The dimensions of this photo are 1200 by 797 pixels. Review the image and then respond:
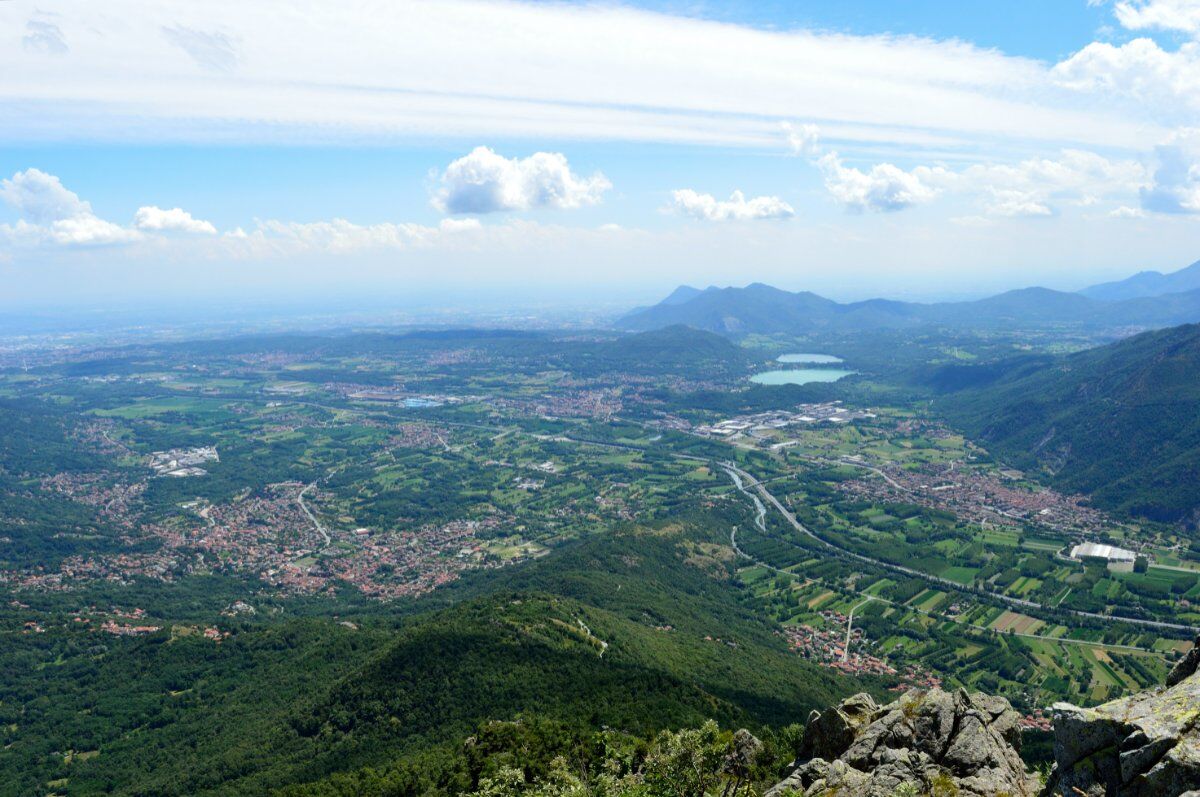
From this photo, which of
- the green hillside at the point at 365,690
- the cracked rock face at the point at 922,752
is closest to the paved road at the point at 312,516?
the green hillside at the point at 365,690

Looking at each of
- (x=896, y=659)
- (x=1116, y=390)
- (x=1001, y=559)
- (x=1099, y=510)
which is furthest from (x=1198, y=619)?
(x=1116, y=390)

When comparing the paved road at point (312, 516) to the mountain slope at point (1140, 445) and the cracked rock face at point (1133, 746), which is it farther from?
the mountain slope at point (1140, 445)

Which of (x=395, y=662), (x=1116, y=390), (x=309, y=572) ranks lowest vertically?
(x=309, y=572)

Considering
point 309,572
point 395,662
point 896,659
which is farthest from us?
point 309,572

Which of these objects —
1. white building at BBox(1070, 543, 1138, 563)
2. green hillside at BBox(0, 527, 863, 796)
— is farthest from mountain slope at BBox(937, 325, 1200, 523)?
green hillside at BBox(0, 527, 863, 796)

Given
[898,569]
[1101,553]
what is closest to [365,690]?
[898,569]

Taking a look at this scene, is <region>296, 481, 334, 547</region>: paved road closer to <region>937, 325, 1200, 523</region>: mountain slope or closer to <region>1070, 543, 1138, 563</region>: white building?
<region>1070, 543, 1138, 563</region>: white building

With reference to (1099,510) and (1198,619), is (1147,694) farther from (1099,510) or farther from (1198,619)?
(1099,510)
